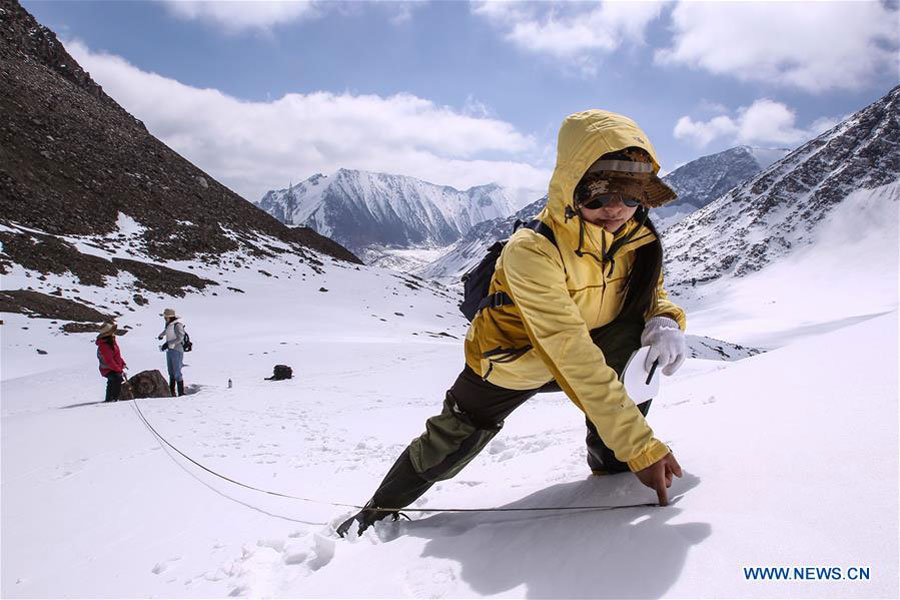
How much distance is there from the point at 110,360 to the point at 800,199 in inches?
5583

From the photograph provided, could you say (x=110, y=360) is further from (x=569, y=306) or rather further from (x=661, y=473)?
(x=661, y=473)

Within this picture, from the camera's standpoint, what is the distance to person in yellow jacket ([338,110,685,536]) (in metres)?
2.22

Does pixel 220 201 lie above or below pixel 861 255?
above

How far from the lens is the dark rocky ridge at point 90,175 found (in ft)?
108

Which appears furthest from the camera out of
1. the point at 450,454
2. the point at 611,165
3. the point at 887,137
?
the point at 887,137

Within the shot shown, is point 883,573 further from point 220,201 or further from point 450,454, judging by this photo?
point 220,201

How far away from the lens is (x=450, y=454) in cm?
301

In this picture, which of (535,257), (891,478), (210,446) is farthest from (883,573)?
(210,446)

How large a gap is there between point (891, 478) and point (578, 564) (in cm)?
109

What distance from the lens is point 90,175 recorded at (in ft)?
127

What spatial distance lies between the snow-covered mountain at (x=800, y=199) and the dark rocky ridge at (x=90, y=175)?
315 feet

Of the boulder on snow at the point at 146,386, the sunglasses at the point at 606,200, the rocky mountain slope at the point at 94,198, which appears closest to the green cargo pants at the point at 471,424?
the sunglasses at the point at 606,200

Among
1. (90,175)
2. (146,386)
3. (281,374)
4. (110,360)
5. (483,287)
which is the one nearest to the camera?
(483,287)

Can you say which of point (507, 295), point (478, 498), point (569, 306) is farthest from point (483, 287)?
point (478, 498)
